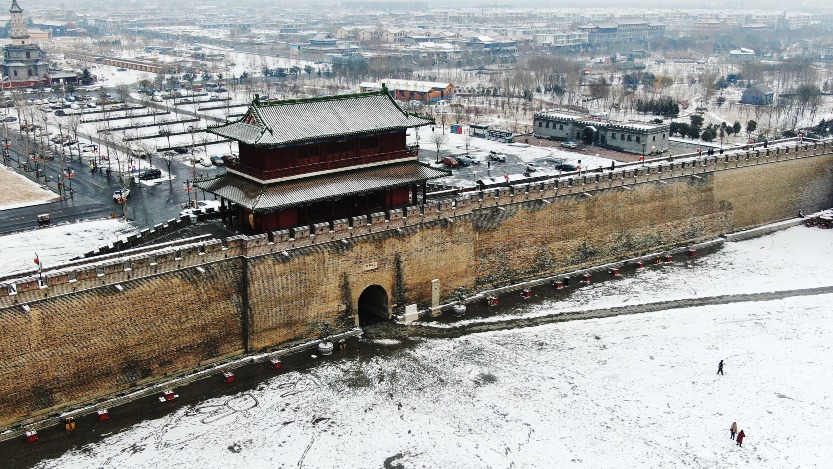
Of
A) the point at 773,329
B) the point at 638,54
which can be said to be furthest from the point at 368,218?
the point at 638,54

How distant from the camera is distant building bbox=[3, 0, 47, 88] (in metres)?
112

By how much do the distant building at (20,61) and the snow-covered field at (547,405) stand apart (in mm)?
101937

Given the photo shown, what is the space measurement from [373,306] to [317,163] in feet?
25.2

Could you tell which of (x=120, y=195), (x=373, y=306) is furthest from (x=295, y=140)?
(x=120, y=195)

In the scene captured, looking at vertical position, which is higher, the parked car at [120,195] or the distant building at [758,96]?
the distant building at [758,96]

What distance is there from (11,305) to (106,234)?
2088 cm

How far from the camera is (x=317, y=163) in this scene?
33.0 m

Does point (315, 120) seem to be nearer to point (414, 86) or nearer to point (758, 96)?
point (414, 86)

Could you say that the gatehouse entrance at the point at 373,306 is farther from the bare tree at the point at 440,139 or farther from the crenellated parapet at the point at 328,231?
the bare tree at the point at 440,139

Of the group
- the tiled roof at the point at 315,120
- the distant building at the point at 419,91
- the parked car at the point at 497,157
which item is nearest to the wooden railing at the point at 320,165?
the tiled roof at the point at 315,120

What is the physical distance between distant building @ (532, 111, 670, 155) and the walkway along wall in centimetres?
1947

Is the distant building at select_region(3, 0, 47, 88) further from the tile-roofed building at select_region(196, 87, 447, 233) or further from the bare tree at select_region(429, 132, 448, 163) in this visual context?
the tile-roofed building at select_region(196, 87, 447, 233)

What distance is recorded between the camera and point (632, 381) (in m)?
30.2

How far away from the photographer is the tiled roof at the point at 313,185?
103ft
